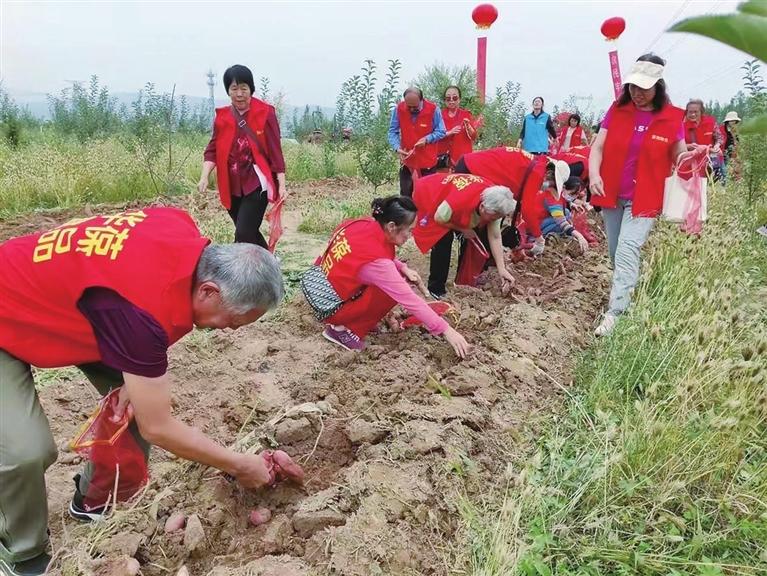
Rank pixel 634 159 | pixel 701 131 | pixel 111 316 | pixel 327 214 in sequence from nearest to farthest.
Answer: pixel 111 316 < pixel 634 159 < pixel 327 214 < pixel 701 131

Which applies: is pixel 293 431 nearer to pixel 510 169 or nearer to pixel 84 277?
pixel 84 277

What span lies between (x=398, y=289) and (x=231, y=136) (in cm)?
214

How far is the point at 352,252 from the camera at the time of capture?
343 centimetres

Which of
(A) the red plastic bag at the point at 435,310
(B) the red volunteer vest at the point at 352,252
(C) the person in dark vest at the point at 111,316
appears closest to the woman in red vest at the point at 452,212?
(A) the red plastic bag at the point at 435,310

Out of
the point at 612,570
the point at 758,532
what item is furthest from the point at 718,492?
the point at 612,570

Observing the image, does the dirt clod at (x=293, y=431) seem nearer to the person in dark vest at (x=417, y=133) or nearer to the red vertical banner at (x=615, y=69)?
the person in dark vest at (x=417, y=133)

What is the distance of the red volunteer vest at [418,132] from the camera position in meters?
6.65

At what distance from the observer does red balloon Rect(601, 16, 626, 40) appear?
11270 millimetres

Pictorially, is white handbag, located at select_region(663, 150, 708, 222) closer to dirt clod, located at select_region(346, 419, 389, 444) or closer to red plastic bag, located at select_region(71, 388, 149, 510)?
dirt clod, located at select_region(346, 419, 389, 444)

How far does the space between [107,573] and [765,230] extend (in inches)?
245

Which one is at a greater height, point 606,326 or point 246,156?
point 246,156

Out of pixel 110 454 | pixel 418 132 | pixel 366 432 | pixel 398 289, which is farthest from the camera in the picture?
pixel 418 132

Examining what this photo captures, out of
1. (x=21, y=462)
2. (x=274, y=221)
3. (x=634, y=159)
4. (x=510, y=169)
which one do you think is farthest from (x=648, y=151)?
(x=21, y=462)

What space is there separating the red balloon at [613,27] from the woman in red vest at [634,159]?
334 inches
